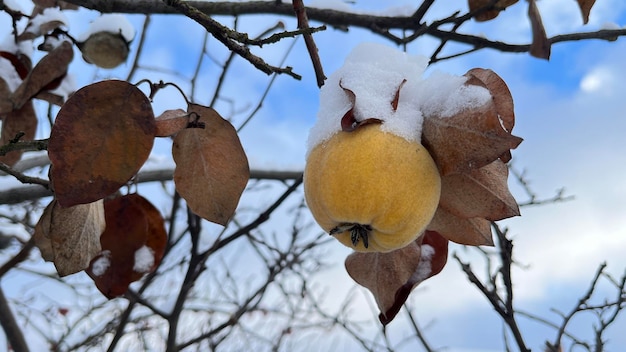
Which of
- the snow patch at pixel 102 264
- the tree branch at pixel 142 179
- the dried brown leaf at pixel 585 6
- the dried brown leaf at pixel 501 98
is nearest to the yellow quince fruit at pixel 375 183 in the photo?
the dried brown leaf at pixel 501 98

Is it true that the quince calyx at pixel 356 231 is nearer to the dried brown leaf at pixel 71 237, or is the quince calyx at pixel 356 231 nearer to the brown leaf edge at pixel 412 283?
the brown leaf edge at pixel 412 283

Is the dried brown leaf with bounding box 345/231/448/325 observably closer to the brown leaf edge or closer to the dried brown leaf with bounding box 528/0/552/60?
the brown leaf edge

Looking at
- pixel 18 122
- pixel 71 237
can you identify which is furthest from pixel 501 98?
pixel 18 122

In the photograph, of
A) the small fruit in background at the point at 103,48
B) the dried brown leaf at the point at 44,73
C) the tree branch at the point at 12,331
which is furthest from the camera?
the tree branch at the point at 12,331

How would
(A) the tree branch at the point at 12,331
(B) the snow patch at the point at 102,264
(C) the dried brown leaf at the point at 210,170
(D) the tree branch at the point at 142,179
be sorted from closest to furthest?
(C) the dried brown leaf at the point at 210,170
(B) the snow patch at the point at 102,264
(D) the tree branch at the point at 142,179
(A) the tree branch at the point at 12,331

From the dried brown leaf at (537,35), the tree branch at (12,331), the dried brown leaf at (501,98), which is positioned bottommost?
the tree branch at (12,331)

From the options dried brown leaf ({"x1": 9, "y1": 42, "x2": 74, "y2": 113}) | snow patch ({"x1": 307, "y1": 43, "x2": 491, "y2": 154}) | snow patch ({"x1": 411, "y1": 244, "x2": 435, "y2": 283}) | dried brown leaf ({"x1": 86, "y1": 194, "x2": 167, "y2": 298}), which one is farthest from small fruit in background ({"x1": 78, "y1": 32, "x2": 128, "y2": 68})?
snow patch ({"x1": 411, "y1": 244, "x2": 435, "y2": 283})

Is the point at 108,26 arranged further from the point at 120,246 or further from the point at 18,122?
the point at 120,246
